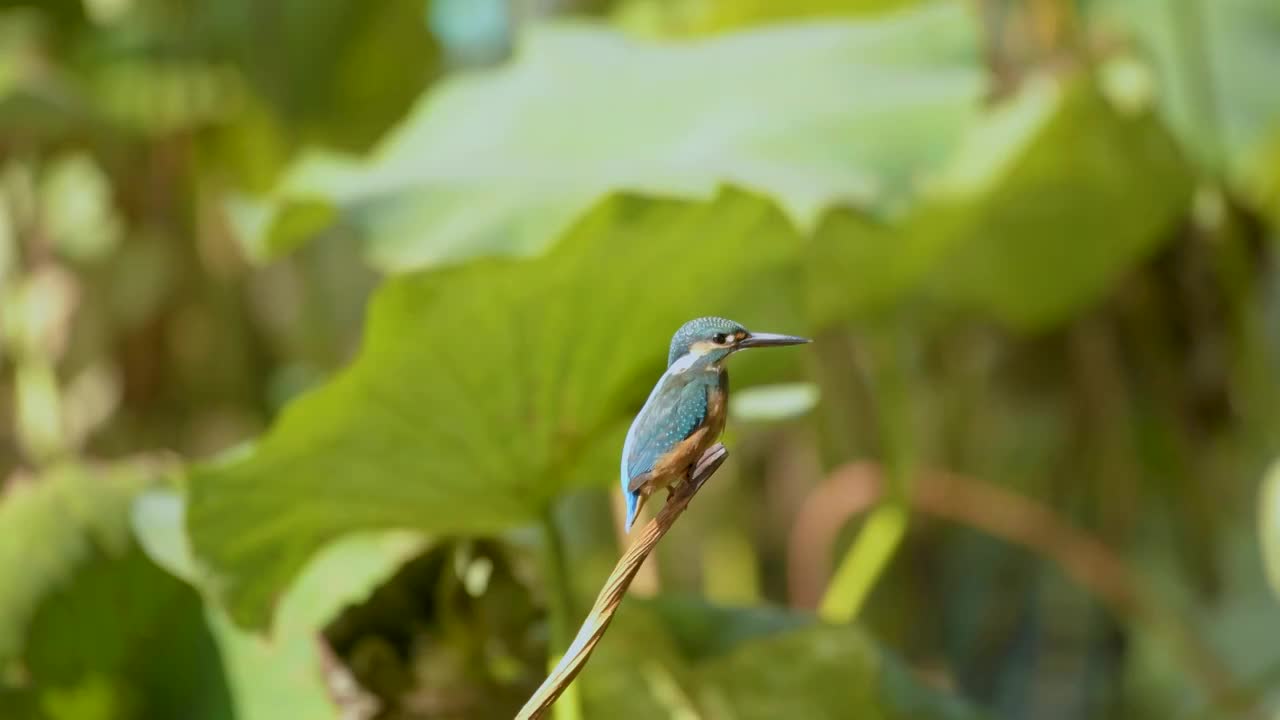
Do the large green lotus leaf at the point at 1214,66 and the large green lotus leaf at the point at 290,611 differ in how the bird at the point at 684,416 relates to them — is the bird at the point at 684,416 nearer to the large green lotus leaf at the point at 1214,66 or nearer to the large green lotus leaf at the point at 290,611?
the large green lotus leaf at the point at 290,611

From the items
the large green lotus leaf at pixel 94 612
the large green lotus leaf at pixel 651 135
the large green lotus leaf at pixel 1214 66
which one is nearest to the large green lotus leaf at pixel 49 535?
the large green lotus leaf at pixel 94 612

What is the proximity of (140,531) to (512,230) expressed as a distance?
0.16 meters

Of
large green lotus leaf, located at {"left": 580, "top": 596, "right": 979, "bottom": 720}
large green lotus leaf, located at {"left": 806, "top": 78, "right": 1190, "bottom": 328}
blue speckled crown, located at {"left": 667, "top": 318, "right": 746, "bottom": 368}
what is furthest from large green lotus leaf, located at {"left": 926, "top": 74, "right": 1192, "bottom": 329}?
blue speckled crown, located at {"left": 667, "top": 318, "right": 746, "bottom": 368}

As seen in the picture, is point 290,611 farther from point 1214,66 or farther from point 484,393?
point 1214,66

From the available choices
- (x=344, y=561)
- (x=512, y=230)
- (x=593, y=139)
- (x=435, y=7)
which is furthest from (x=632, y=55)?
(x=435, y=7)

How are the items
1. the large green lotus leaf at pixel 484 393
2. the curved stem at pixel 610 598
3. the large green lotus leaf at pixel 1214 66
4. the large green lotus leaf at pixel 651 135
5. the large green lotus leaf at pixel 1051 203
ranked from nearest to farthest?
the curved stem at pixel 610 598
the large green lotus leaf at pixel 484 393
the large green lotus leaf at pixel 651 135
the large green lotus leaf at pixel 1051 203
the large green lotus leaf at pixel 1214 66

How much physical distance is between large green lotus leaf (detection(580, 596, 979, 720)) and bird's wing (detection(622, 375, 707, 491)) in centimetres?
17

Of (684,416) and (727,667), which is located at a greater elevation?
(684,416)

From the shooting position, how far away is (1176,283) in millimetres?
767

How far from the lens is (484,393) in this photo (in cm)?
27

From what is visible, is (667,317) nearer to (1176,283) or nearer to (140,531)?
(140,531)

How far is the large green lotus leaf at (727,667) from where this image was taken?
1.00 feet

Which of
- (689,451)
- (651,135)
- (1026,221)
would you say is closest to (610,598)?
(689,451)

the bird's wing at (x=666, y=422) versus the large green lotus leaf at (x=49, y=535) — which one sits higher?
the bird's wing at (x=666, y=422)
